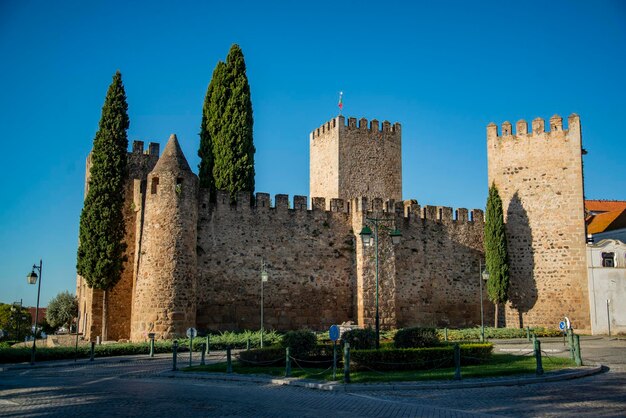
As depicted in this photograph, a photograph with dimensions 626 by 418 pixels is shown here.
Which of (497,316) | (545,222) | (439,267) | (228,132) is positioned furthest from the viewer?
(439,267)

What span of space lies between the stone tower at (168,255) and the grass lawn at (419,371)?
8.67 m

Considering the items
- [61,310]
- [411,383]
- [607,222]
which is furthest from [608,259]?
[61,310]

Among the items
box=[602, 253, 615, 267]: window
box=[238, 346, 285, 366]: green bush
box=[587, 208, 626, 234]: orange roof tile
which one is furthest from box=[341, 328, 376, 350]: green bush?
box=[587, 208, 626, 234]: orange roof tile

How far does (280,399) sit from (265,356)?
636cm

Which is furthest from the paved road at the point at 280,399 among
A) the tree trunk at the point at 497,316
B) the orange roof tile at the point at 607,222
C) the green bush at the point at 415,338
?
the orange roof tile at the point at 607,222

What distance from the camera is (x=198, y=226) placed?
32531 millimetres

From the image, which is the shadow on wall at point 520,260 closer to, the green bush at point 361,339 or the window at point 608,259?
the window at point 608,259

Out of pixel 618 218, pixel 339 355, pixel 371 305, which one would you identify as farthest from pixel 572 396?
pixel 618 218

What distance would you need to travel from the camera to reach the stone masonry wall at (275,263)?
3250cm

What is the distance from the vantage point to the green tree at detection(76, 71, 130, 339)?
105 ft

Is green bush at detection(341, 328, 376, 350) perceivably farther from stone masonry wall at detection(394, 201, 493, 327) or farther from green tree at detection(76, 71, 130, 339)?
green tree at detection(76, 71, 130, 339)

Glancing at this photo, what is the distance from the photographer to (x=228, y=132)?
3481 cm

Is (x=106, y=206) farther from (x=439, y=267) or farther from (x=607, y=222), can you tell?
(x=607, y=222)

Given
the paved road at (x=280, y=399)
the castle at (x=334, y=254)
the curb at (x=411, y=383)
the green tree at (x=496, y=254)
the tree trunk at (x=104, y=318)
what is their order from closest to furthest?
the paved road at (x=280, y=399)
the curb at (x=411, y=383)
the castle at (x=334, y=254)
the tree trunk at (x=104, y=318)
the green tree at (x=496, y=254)
